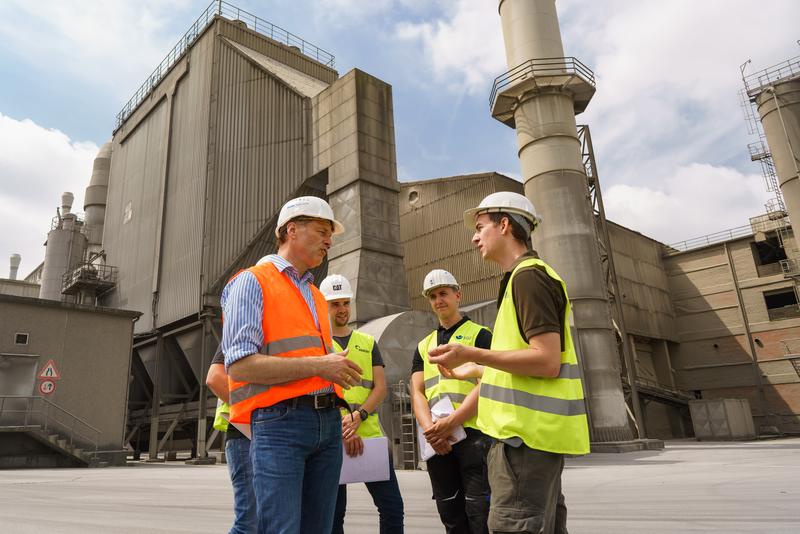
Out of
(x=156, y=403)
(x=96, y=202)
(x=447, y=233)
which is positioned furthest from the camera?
(x=96, y=202)

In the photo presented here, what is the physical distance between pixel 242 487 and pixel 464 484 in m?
1.39

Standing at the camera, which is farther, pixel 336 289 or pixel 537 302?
pixel 336 289

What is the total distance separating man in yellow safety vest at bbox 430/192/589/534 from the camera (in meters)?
1.99

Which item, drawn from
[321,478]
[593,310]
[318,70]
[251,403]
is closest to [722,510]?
[321,478]

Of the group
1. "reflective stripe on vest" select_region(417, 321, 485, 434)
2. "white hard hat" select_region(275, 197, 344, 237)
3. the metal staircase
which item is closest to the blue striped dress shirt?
"white hard hat" select_region(275, 197, 344, 237)

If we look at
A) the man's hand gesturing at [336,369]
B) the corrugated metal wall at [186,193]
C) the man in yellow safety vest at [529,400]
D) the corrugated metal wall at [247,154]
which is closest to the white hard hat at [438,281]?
the man in yellow safety vest at [529,400]

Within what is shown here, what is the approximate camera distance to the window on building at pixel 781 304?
3219 cm

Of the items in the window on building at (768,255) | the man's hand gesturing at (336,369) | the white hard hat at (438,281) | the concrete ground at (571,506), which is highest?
the window on building at (768,255)

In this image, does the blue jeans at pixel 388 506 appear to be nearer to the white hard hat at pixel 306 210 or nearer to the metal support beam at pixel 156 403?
the white hard hat at pixel 306 210

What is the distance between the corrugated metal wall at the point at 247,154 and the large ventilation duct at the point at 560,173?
1011 cm

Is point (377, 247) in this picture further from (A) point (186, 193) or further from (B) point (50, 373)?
(A) point (186, 193)

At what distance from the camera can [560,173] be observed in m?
→ 22.0

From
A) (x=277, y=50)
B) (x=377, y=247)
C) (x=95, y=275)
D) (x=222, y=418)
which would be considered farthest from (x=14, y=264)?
(x=222, y=418)

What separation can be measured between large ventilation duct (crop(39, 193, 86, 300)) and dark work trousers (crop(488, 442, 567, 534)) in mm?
44784
